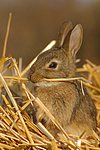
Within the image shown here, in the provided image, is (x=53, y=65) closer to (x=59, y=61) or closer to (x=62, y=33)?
(x=59, y=61)

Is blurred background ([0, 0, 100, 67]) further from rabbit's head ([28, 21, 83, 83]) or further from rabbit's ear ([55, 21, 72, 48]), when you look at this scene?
rabbit's head ([28, 21, 83, 83])

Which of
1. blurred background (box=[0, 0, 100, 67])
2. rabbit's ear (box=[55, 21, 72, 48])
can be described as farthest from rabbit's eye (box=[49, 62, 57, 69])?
blurred background (box=[0, 0, 100, 67])

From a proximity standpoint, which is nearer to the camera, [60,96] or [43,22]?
[60,96]

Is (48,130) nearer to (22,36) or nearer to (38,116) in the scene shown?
(38,116)

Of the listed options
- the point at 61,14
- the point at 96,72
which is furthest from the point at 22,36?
the point at 96,72

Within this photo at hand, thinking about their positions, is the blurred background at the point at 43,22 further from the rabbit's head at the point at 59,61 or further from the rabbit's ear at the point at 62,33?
the rabbit's head at the point at 59,61

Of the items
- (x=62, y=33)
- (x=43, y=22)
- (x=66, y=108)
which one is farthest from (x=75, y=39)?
(x=43, y=22)
